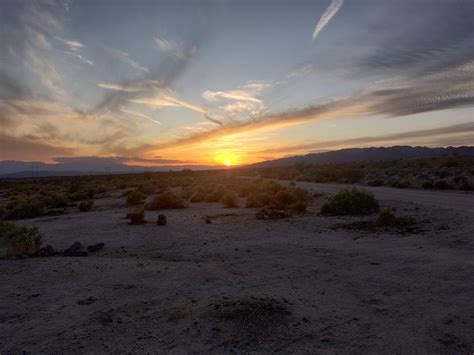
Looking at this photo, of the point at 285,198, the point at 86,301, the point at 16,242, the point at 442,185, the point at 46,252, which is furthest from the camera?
the point at 442,185

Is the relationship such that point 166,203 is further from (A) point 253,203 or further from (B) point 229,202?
(A) point 253,203

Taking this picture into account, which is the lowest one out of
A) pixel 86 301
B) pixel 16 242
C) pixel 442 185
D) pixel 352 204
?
pixel 442 185

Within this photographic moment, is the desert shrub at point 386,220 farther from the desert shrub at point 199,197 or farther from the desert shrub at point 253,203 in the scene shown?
the desert shrub at point 199,197

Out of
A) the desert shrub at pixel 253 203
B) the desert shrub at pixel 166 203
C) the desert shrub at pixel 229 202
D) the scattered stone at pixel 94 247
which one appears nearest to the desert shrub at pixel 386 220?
the desert shrub at pixel 253 203

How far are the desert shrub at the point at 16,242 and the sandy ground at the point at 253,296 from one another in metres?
0.71

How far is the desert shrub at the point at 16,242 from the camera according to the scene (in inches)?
376

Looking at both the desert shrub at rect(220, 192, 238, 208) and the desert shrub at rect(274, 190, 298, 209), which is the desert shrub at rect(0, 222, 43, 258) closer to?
the desert shrub at rect(220, 192, 238, 208)

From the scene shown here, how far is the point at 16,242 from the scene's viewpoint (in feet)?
31.8

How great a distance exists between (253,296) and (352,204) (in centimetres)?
1069

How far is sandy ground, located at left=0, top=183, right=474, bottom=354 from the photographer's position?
4750 millimetres

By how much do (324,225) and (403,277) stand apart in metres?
6.08

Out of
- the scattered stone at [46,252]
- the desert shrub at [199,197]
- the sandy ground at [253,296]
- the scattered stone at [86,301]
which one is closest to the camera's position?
the sandy ground at [253,296]

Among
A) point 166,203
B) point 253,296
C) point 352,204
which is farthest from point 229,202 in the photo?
point 253,296

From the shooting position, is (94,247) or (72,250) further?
(94,247)
